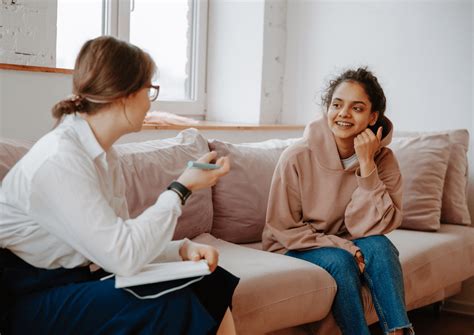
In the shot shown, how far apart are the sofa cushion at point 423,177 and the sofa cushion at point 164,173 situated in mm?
983

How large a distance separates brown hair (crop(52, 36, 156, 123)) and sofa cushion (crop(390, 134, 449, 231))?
1802mm

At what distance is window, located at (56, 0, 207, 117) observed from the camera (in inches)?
135

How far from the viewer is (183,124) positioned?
327 cm

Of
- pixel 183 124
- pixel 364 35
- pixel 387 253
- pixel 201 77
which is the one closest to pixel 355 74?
pixel 387 253

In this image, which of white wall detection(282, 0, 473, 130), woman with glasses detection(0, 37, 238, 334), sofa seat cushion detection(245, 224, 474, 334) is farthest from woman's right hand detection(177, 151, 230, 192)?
white wall detection(282, 0, 473, 130)

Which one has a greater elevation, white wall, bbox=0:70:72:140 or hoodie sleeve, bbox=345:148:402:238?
white wall, bbox=0:70:72:140

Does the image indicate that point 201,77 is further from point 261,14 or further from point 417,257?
point 417,257

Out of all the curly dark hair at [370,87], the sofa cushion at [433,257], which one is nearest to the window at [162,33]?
the curly dark hair at [370,87]

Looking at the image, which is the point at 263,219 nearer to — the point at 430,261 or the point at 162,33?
the point at 430,261

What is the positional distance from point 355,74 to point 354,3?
143cm

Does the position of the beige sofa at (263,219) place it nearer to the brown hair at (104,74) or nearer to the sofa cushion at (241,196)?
the sofa cushion at (241,196)

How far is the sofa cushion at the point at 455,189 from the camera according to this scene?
312 centimetres

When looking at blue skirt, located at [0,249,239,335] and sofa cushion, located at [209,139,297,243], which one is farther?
sofa cushion, located at [209,139,297,243]

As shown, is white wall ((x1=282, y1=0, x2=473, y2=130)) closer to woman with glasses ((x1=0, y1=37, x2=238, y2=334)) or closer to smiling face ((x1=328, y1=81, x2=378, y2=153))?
smiling face ((x1=328, y1=81, x2=378, y2=153))
